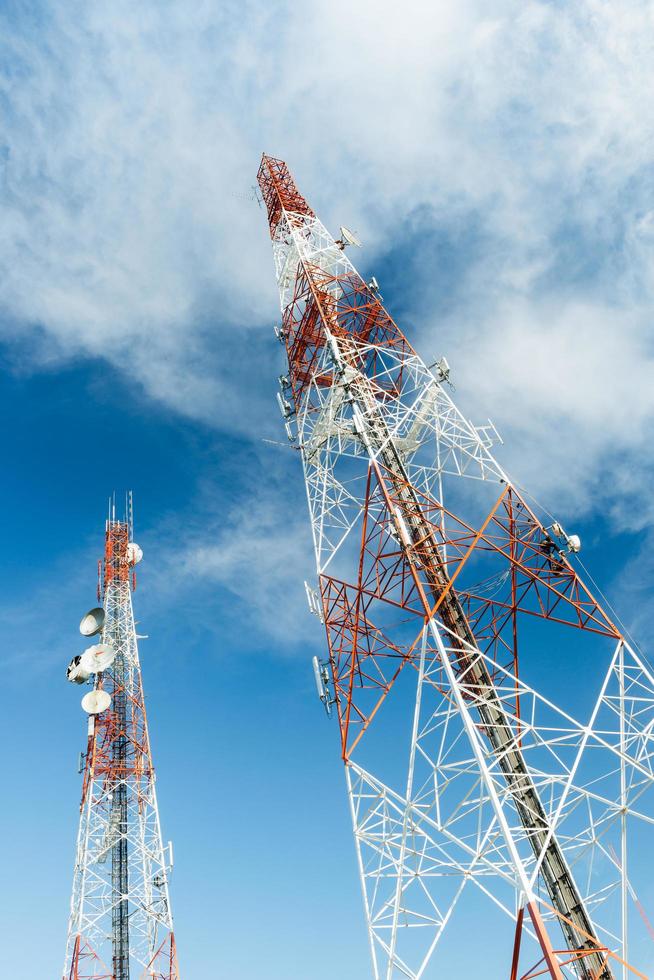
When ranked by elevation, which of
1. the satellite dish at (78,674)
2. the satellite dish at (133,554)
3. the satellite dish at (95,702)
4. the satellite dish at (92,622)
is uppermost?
the satellite dish at (133,554)

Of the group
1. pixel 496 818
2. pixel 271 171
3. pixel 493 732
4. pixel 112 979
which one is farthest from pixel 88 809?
pixel 271 171

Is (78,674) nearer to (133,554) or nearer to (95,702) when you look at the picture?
(95,702)

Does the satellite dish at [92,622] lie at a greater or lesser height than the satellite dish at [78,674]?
greater

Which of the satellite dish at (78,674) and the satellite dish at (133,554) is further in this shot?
the satellite dish at (133,554)

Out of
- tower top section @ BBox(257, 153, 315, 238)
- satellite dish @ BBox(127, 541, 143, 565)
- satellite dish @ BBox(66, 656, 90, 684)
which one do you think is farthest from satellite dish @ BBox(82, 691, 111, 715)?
tower top section @ BBox(257, 153, 315, 238)

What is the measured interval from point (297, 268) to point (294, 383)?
5889mm

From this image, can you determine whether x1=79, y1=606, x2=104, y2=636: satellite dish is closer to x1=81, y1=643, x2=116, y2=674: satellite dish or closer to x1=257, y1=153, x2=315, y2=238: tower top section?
x1=81, y1=643, x2=116, y2=674: satellite dish

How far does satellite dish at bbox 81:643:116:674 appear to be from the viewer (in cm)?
3369

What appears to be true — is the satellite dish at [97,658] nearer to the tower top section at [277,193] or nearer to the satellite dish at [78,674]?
the satellite dish at [78,674]

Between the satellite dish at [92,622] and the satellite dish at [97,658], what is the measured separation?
1140 millimetres

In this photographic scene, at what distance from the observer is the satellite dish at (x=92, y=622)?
1401 inches

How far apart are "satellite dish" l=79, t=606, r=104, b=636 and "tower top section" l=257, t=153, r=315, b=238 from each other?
22.4 metres

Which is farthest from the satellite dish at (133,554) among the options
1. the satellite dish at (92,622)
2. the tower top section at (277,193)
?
the tower top section at (277,193)

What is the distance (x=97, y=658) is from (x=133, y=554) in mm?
8187
